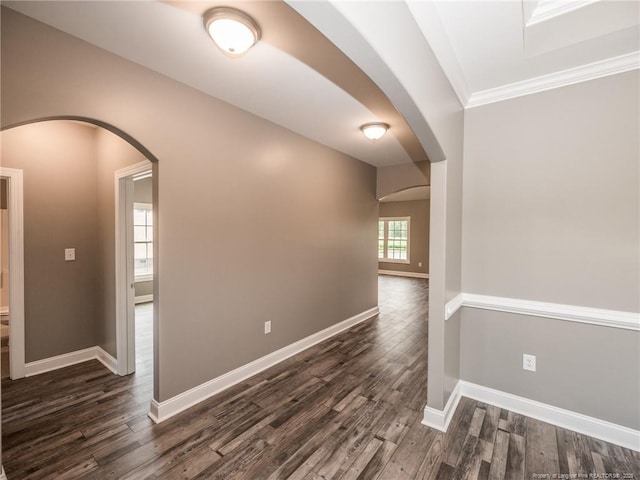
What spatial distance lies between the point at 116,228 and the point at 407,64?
3072 millimetres

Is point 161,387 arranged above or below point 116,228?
below

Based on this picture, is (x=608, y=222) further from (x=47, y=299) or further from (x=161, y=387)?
(x=47, y=299)

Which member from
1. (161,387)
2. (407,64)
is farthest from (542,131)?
(161,387)

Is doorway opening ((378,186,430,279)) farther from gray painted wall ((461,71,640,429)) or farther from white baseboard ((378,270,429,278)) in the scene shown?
gray painted wall ((461,71,640,429))

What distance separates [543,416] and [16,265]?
4921 mm

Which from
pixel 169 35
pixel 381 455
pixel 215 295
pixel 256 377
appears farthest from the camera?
pixel 256 377

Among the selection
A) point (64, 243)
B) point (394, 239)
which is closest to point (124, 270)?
point (64, 243)

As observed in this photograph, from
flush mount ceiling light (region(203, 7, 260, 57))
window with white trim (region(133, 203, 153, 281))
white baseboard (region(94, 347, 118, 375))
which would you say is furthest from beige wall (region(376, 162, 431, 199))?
window with white trim (region(133, 203, 153, 281))

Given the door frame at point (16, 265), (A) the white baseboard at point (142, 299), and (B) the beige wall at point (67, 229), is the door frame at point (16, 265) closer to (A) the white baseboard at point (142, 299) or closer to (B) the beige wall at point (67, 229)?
(B) the beige wall at point (67, 229)

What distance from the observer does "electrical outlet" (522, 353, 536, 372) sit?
93.0 inches

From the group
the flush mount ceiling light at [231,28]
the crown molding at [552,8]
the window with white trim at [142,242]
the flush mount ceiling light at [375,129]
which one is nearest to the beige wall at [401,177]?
the flush mount ceiling light at [375,129]

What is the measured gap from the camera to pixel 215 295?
263 cm

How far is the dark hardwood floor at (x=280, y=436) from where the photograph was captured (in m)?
1.81

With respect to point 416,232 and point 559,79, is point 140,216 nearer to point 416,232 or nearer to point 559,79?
point 559,79
